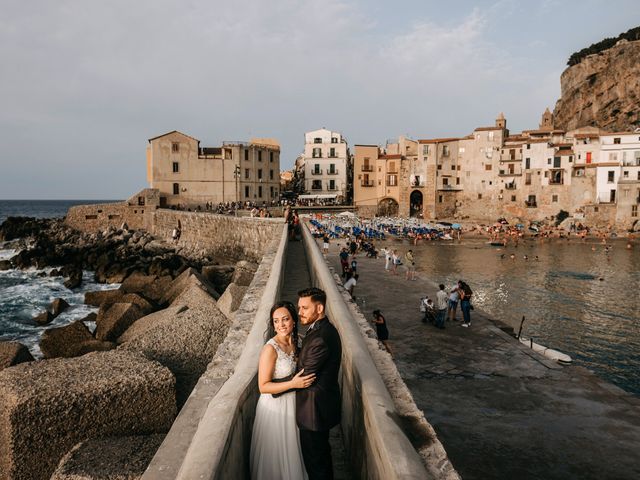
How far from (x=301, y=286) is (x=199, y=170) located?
4533 cm

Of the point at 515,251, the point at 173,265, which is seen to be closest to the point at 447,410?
the point at 173,265

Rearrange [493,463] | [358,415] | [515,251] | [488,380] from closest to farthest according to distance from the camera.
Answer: [358,415] < [493,463] < [488,380] < [515,251]

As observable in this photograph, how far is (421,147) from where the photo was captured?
232 feet

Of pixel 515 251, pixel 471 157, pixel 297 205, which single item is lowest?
pixel 515 251

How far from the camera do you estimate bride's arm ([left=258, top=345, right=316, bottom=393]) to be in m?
3.43

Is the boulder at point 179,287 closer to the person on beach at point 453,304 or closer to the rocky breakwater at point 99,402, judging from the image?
the rocky breakwater at point 99,402

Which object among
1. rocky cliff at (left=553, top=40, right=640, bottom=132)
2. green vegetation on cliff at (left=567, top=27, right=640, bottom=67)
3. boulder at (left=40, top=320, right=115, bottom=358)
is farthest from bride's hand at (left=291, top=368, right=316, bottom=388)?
green vegetation on cliff at (left=567, top=27, right=640, bottom=67)

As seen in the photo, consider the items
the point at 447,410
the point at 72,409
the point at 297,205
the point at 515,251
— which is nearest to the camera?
the point at 72,409

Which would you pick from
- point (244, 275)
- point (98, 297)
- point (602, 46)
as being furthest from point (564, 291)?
point (602, 46)

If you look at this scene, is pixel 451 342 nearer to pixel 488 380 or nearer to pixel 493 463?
pixel 488 380

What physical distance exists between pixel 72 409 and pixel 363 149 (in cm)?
6825

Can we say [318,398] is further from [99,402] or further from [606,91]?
[606,91]

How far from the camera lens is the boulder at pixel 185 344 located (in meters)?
7.77

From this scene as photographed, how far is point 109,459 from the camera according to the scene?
5.04 m
